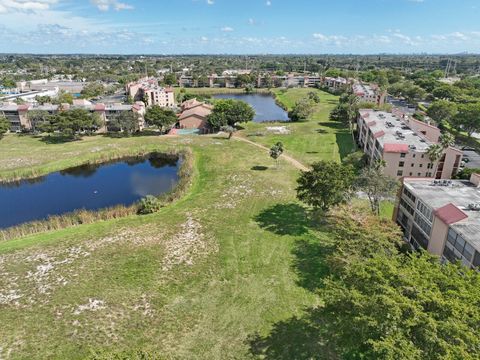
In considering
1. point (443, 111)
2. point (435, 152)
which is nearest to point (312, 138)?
point (435, 152)

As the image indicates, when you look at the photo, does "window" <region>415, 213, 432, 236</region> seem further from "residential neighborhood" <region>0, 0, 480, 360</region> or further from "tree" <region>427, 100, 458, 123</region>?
"tree" <region>427, 100, 458, 123</region>

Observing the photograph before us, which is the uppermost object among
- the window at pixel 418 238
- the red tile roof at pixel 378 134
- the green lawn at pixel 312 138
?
the red tile roof at pixel 378 134

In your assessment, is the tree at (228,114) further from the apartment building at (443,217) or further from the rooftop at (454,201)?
the rooftop at (454,201)

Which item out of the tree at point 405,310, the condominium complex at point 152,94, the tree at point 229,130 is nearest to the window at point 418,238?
the tree at point 405,310

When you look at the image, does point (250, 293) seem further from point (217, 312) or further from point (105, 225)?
point (105, 225)

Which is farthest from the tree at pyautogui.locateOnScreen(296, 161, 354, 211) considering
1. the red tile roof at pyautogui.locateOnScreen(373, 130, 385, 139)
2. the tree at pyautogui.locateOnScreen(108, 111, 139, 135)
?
the tree at pyautogui.locateOnScreen(108, 111, 139, 135)

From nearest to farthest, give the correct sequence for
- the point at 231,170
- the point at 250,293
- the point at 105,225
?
the point at 250,293 → the point at 105,225 → the point at 231,170

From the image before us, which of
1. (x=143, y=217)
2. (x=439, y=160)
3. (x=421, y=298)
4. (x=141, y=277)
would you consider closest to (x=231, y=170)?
(x=143, y=217)
